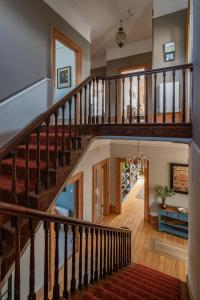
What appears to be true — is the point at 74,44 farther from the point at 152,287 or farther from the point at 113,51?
the point at 152,287

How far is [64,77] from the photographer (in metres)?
5.69

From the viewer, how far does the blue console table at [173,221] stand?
5.52 m

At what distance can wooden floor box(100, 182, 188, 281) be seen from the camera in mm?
4385

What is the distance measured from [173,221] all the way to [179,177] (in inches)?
50.7

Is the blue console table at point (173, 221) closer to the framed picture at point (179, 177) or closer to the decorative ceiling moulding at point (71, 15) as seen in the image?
the framed picture at point (179, 177)

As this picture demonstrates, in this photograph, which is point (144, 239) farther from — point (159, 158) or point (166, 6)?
point (166, 6)

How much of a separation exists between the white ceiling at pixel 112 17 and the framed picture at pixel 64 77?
53.4 inches

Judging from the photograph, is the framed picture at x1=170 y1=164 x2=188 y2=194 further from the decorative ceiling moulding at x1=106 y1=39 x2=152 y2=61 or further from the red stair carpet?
the decorative ceiling moulding at x1=106 y1=39 x2=152 y2=61

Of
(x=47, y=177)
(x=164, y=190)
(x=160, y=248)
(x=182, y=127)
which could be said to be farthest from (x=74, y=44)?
(x=160, y=248)

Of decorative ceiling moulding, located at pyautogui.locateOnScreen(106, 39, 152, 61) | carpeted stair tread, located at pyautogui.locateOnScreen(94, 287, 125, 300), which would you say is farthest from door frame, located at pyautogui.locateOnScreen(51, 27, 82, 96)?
carpeted stair tread, located at pyautogui.locateOnScreen(94, 287, 125, 300)

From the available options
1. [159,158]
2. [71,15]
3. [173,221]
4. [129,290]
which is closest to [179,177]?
[159,158]

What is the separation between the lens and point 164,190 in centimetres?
611

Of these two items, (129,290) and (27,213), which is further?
(129,290)

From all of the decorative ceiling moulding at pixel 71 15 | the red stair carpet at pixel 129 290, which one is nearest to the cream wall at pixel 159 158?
the red stair carpet at pixel 129 290
